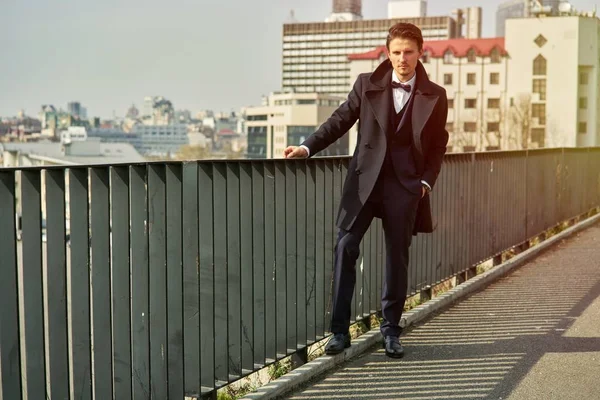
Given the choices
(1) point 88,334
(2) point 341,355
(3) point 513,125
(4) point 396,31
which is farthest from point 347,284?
(3) point 513,125

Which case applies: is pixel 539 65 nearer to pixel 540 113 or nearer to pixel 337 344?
pixel 540 113

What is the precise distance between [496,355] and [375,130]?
4.96 feet

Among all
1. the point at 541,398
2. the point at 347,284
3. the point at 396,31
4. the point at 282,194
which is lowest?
the point at 541,398

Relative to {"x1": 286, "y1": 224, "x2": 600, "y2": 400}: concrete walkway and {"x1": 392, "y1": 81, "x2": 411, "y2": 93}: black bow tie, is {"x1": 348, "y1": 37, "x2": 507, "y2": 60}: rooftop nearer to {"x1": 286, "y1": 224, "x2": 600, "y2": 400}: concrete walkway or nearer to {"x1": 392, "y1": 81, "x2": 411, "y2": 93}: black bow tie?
{"x1": 286, "y1": 224, "x2": 600, "y2": 400}: concrete walkway

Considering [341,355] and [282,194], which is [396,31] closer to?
[282,194]

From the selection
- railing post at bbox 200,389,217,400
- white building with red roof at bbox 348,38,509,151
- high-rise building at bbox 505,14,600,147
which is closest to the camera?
railing post at bbox 200,389,217,400

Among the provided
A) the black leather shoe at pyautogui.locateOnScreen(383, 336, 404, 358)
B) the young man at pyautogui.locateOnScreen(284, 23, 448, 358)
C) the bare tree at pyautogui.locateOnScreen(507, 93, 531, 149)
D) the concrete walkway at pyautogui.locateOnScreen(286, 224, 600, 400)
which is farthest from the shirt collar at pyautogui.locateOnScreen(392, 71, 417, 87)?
the bare tree at pyautogui.locateOnScreen(507, 93, 531, 149)

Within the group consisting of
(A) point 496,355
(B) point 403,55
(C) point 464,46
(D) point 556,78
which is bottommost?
(A) point 496,355

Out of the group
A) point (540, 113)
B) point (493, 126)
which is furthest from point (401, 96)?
point (493, 126)

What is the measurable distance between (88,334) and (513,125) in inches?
4446

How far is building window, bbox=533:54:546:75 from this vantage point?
10944 cm

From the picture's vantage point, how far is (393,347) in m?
5.41

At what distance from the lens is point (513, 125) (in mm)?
112875

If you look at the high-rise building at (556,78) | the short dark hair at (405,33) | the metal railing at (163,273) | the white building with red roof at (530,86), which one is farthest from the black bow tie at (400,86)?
the white building with red roof at (530,86)
